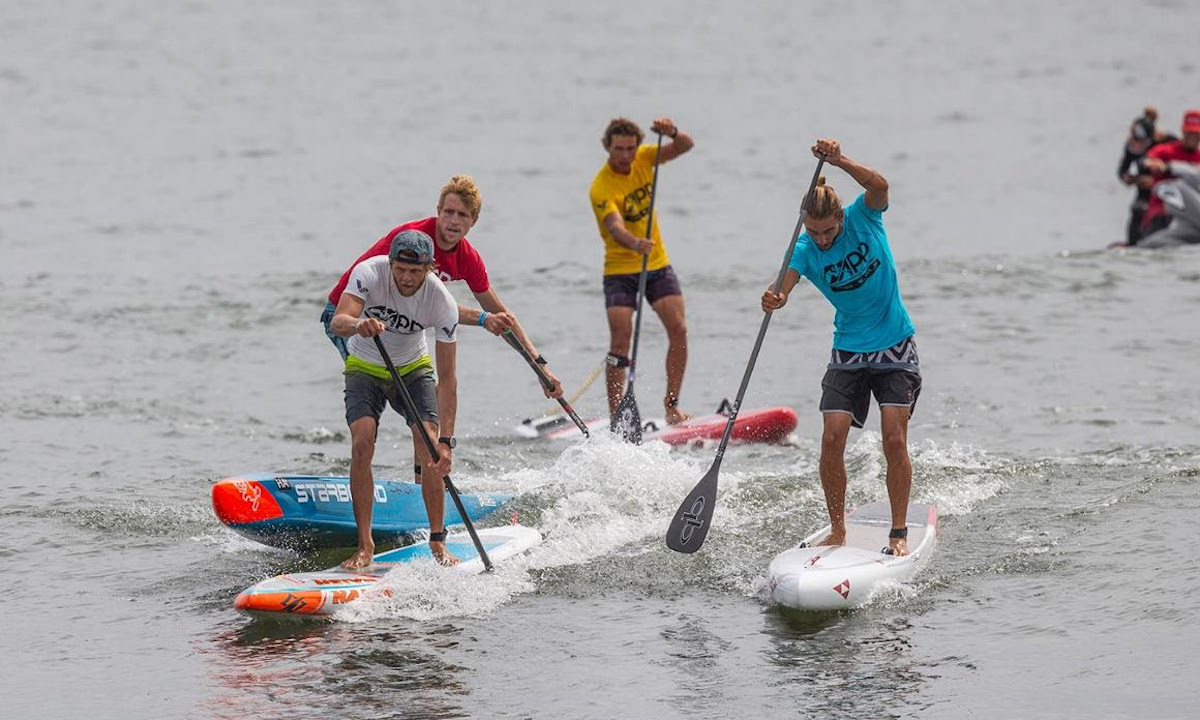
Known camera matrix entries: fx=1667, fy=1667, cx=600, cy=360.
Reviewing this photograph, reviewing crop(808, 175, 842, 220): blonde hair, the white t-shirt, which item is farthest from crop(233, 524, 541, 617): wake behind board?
crop(808, 175, 842, 220): blonde hair

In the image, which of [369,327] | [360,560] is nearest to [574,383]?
[360,560]

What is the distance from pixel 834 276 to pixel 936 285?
12094 mm

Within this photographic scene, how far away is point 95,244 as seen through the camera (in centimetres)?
2470

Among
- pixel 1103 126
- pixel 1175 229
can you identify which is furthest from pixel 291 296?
pixel 1103 126

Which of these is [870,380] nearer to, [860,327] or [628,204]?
Result: [860,327]

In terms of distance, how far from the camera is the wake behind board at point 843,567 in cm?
875

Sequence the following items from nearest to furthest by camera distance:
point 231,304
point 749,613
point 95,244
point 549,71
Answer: point 749,613 → point 231,304 → point 95,244 → point 549,71

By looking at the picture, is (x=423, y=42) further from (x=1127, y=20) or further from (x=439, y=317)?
(x=439, y=317)

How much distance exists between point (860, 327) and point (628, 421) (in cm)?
394

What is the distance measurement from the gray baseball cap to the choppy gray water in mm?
1772

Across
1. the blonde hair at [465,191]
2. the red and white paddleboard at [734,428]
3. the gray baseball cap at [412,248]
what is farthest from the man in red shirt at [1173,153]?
the gray baseball cap at [412,248]

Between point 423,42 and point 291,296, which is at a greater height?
point 423,42

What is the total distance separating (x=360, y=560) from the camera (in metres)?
9.26

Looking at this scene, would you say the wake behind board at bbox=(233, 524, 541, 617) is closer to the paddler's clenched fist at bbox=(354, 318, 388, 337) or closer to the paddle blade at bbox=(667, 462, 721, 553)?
the paddle blade at bbox=(667, 462, 721, 553)
